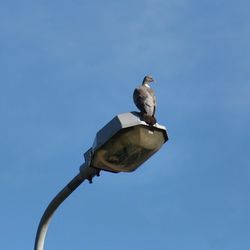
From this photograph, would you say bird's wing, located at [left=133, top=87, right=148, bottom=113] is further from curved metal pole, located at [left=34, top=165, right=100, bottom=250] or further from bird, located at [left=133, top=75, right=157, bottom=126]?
curved metal pole, located at [left=34, top=165, right=100, bottom=250]

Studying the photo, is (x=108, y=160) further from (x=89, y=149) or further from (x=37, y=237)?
(x=37, y=237)

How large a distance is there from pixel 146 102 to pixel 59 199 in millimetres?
1055

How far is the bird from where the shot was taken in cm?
450

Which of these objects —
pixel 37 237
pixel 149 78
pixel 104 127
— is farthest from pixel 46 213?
pixel 149 78

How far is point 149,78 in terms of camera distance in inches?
344

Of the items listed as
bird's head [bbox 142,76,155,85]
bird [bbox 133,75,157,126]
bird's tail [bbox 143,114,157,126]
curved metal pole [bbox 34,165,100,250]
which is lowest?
curved metal pole [bbox 34,165,100,250]

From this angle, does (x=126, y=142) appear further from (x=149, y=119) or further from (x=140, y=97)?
(x=140, y=97)

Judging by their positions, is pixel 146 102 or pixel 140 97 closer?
pixel 146 102

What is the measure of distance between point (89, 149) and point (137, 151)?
1.34ft

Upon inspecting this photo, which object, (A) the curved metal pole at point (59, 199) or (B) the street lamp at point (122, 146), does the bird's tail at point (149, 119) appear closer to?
(B) the street lamp at point (122, 146)

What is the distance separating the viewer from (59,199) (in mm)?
5027

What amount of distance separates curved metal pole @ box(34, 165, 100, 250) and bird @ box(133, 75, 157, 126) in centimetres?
62

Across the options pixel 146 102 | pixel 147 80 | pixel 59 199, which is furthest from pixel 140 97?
pixel 147 80

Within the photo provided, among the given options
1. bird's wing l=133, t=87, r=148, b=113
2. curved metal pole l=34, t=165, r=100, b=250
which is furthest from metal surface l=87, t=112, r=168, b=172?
bird's wing l=133, t=87, r=148, b=113
